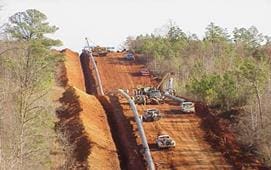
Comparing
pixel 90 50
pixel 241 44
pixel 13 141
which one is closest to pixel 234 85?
pixel 13 141

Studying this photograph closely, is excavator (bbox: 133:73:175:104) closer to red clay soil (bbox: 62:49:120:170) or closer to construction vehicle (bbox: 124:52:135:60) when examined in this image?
red clay soil (bbox: 62:49:120:170)

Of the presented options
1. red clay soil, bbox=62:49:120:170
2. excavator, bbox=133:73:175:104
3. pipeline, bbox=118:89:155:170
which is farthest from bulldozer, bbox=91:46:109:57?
pipeline, bbox=118:89:155:170

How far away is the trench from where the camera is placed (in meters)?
33.4

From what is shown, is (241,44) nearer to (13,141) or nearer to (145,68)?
(145,68)

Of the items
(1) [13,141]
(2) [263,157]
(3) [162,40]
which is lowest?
(2) [263,157]

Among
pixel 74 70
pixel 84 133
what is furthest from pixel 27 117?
pixel 74 70

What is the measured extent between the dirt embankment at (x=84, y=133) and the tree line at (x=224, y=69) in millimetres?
8987

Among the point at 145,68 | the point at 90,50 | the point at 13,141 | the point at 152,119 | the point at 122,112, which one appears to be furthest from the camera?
the point at 90,50

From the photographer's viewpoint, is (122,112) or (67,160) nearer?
(67,160)

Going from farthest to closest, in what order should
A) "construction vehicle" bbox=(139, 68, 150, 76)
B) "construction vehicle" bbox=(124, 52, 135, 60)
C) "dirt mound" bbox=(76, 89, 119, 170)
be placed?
"construction vehicle" bbox=(124, 52, 135, 60) → "construction vehicle" bbox=(139, 68, 150, 76) → "dirt mound" bbox=(76, 89, 119, 170)

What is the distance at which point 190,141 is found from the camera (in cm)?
3703

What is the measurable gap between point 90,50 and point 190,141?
46.9 meters

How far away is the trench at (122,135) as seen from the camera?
3344 cm

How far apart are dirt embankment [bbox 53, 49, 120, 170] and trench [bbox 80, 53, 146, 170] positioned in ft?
1.35
